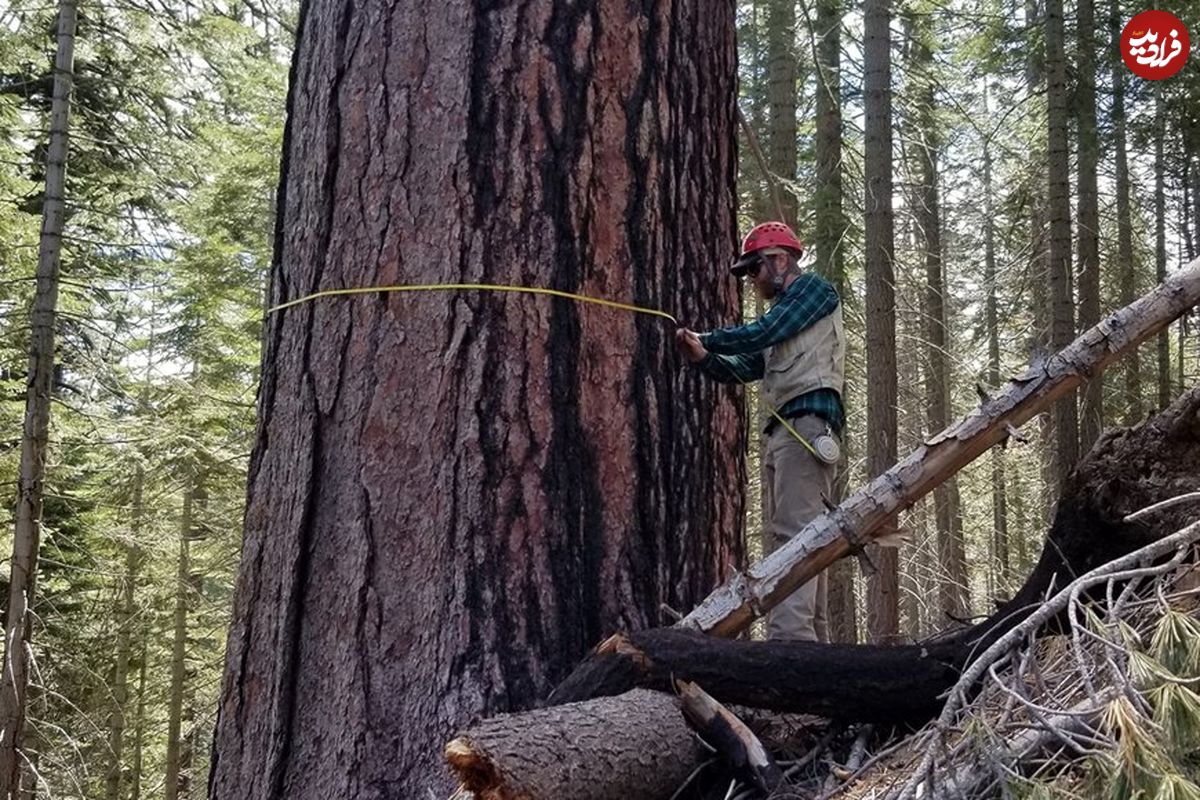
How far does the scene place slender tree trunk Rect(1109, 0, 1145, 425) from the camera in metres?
15.6

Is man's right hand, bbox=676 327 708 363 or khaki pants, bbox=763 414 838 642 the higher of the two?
man's right hand, bbox=676 327 708 363

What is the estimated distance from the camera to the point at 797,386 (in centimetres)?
457

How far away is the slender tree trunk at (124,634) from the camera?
15.6 m

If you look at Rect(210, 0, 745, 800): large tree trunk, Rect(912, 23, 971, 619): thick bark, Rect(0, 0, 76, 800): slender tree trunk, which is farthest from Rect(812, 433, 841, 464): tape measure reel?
Rect(912, 23, 971, 619): thick bark

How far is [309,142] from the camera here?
2.72 meters

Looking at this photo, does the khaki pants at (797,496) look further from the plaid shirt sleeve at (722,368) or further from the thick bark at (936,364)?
the thick bark at (936,364)

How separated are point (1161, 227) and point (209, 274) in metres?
15.9

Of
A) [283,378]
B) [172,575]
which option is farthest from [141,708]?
[283,378]

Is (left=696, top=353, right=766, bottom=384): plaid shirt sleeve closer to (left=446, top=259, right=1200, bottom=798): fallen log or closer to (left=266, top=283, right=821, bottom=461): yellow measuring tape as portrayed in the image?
(left=266, top=283, right=821, bottom=461): yellow measuring tape

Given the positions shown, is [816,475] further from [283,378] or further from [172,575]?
[172,575]

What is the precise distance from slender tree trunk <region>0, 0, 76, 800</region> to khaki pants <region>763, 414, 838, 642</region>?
8.97m

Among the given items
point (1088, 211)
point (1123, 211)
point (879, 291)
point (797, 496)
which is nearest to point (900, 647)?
point (797, 496)

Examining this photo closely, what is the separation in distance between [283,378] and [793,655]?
1398mm

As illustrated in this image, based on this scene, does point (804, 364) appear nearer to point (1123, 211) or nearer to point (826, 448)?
point (826, 448)
